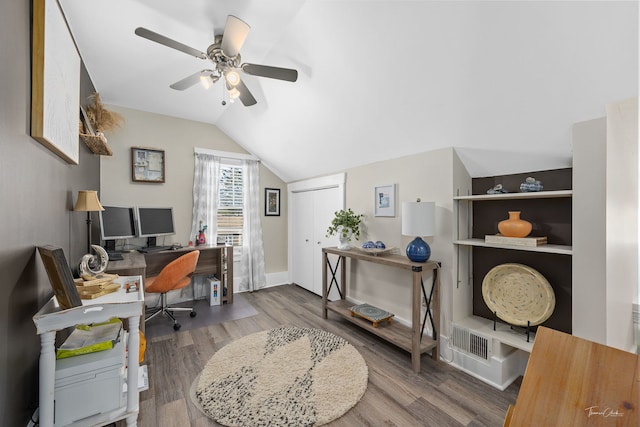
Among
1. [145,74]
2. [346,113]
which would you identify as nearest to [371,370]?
[346,113]

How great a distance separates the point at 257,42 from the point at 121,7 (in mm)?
955

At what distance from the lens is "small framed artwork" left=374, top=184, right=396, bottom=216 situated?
286cm

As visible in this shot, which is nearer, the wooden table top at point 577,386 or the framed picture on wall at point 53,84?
the wooden table top at point 577,386

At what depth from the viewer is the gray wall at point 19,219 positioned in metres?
0.98

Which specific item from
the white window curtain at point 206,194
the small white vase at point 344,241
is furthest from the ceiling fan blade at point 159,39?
the white window curtain at point 206,194

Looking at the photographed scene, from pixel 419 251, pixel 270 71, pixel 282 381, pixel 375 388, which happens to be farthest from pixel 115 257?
pixel 419 251

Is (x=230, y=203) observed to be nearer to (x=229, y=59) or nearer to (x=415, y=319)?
(x=229, y=59)

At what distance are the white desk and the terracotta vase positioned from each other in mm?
2431

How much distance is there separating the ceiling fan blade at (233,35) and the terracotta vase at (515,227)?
2.27m

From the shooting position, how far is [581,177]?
1608 mm

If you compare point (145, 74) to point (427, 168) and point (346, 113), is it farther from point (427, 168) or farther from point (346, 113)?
point (427, 168)

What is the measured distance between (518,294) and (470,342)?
0.55 meters

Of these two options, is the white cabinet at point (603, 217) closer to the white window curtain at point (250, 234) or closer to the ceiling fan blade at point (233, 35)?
the ceiling fan blade at point (233, 35)

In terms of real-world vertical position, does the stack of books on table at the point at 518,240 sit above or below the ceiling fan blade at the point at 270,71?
below
